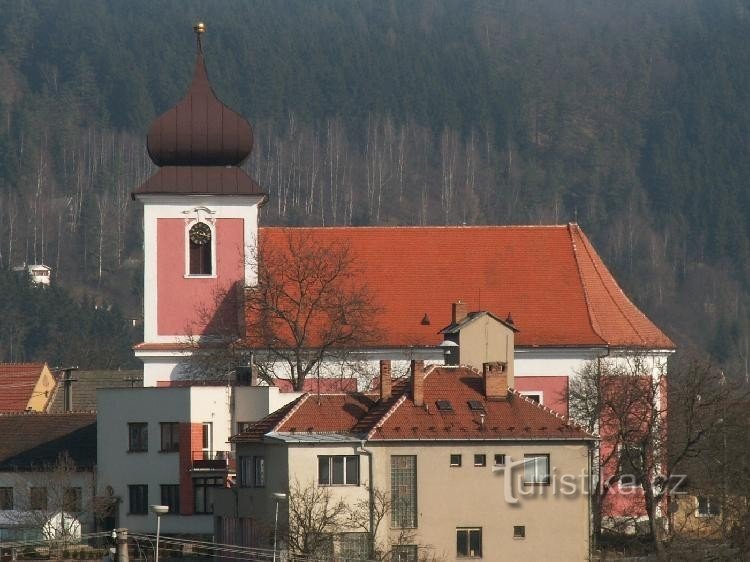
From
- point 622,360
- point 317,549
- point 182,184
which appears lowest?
point 317,549

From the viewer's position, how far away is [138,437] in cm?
5688

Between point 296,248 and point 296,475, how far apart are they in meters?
14.1

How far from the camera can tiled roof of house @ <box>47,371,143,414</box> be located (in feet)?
287

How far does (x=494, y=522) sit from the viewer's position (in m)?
49.4

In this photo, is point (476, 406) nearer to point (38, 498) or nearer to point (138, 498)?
point (138, 498)

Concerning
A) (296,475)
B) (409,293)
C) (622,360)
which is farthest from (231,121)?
(296,475)

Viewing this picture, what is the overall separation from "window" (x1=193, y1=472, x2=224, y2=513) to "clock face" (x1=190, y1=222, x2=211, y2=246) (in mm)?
8336

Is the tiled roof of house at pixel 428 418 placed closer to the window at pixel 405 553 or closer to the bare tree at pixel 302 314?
the window at pixel 405 553

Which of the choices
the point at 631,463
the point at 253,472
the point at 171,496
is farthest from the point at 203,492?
the point at 631,463

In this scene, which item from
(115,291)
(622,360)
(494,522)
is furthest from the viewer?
(115,291)

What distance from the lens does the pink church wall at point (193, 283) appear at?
2443 inches

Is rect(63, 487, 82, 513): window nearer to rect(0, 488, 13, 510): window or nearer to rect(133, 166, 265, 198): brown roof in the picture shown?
rect(0, 488, 13, 510): window

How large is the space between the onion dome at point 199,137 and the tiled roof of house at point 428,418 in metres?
11.9

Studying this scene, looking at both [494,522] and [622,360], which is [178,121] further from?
[494,522]
